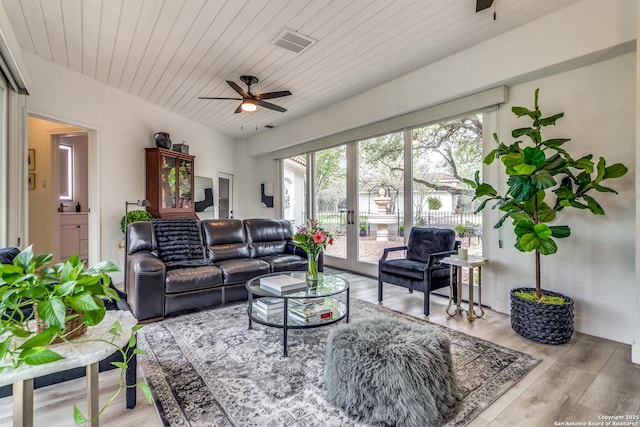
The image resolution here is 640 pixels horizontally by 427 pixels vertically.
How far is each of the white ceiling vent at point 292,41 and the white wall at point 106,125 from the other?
314 cm

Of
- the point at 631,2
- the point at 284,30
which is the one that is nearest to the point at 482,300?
the point at 631,2

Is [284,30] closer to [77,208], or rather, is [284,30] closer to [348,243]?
[348,243]

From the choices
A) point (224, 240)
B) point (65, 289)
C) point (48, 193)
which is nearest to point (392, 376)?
point (65, 289)

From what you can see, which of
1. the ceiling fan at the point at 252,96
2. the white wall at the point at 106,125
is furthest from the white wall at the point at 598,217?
the white wall at the point at 106,125

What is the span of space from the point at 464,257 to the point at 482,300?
723 millimetres

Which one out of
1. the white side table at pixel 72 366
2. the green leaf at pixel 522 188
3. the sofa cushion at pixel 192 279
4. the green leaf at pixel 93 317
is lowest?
the sofa cushion at pixel 192 279

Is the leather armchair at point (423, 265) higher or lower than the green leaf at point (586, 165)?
lower

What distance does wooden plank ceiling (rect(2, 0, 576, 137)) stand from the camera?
103 inches

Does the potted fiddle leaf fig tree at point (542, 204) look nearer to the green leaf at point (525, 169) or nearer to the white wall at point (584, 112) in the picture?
Answer: the green leaf at point (525, 169)

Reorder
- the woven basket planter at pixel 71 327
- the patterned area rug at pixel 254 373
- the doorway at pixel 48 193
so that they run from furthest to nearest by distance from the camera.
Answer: the doorway at pixel 48 193 → the patterned area rug at pixel 254 373 → the woven basket planter at pixel 71 327

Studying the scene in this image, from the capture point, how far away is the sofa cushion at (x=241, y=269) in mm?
3365

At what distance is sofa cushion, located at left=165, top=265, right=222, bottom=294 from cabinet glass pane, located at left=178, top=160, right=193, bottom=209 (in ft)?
8.44

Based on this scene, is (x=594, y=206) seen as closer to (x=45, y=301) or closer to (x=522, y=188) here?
(x=522, y=188)

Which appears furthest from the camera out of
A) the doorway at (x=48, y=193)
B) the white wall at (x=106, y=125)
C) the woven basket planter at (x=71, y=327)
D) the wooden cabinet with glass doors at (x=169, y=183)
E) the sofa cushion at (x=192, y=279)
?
the wooden cabinet with glass doors at (x=169, y=183)
